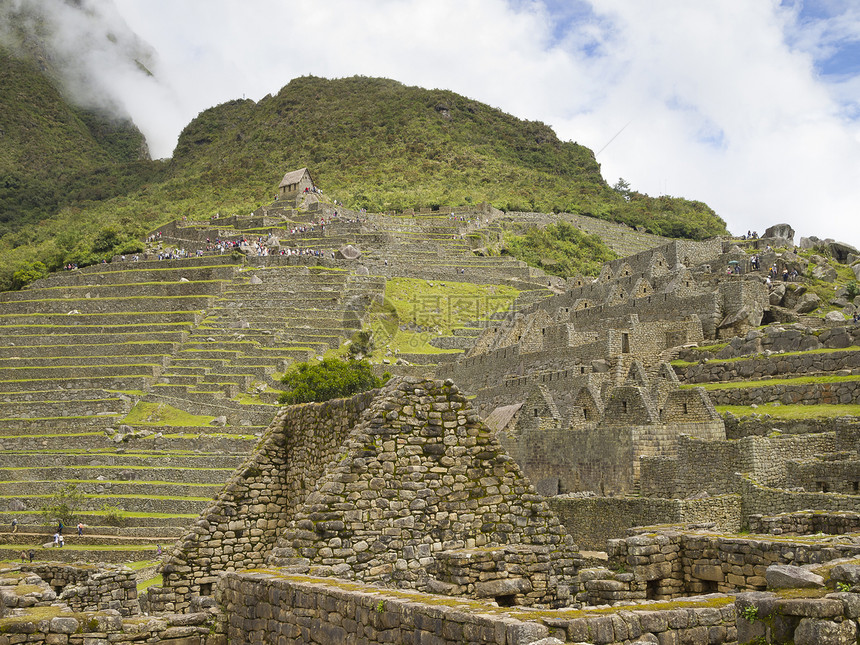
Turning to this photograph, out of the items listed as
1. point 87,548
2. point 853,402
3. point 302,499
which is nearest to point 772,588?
point 302,499

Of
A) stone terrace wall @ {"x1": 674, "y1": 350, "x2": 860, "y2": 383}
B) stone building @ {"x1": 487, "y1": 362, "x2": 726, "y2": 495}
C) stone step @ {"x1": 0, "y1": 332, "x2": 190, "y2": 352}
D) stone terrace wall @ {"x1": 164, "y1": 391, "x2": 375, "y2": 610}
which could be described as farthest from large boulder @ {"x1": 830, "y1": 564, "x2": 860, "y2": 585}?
stone step @ {"x1": 0, "y1": 332, "x2": 190, "y2": 352}

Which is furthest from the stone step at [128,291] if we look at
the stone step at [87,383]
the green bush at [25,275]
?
the stone step at [87,383]

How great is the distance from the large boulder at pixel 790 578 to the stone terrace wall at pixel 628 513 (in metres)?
8.33

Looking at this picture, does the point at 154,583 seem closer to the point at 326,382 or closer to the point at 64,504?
the point at 64,504

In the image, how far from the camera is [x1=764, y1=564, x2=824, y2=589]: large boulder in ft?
17.1

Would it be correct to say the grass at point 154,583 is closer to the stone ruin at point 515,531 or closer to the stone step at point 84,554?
the stone ruin at point 515,531

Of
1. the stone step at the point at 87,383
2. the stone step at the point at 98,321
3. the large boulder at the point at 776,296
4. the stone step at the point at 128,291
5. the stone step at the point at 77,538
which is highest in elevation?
the stone step at the point at 128,291

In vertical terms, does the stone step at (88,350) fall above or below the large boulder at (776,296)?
above

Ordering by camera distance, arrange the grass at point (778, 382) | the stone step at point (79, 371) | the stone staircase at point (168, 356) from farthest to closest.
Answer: the stone step at point (79, 371)
the stone staircase at point (168, 356)
the grass at point (778, 382)

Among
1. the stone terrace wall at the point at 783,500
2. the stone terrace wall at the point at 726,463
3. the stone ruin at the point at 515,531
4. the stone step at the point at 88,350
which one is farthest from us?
the stone step at the point at 88,350

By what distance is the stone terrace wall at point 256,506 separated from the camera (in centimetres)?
955

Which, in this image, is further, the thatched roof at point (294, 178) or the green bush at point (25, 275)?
the thatched roof at point (294, 178)

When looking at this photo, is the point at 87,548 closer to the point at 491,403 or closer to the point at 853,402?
the point at 491,403

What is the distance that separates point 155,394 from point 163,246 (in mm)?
36722
